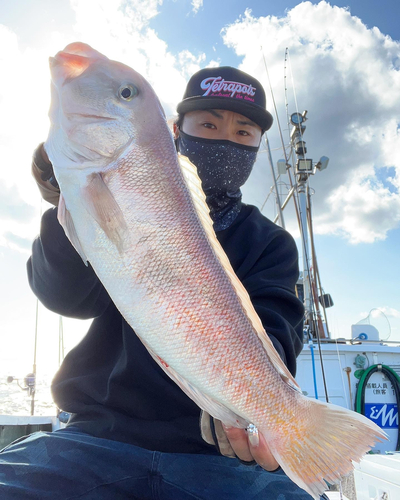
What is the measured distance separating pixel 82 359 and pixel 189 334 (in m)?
1.38

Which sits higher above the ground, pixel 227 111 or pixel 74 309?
pixel 227 111

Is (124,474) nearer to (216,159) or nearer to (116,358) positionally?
(116,358)

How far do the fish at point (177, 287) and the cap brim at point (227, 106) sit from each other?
1.37 meters

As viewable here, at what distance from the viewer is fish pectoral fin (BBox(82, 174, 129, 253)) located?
56.6 inches

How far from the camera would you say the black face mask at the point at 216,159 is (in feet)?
9.17

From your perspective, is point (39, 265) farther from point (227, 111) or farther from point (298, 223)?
point (298, 223)

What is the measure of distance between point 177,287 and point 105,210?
414mm

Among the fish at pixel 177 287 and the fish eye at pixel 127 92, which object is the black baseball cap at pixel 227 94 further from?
the fish at pixel 177 287

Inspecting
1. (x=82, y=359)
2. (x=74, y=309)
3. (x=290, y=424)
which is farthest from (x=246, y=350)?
(x=82, y=359)

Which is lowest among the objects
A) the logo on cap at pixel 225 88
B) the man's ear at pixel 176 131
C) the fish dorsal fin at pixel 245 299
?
the fish dorsal fin at pixel 245 299

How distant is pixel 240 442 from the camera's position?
1496 mm

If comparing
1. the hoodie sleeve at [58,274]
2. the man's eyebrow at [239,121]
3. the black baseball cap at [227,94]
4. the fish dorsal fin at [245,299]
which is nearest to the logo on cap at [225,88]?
the black baseball cap at [227,94]

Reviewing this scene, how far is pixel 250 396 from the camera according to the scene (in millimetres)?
1381

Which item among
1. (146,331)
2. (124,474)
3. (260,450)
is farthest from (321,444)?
(124,474)
